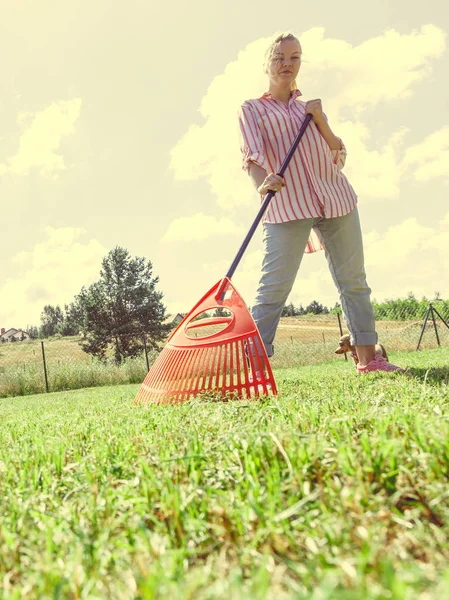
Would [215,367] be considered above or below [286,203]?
below

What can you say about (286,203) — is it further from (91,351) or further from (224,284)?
(91,351)

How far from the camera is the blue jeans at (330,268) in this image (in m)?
3.71

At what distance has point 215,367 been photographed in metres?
3.23

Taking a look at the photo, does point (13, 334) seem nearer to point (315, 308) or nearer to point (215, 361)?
point (315, 308)

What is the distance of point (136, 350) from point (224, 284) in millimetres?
27557

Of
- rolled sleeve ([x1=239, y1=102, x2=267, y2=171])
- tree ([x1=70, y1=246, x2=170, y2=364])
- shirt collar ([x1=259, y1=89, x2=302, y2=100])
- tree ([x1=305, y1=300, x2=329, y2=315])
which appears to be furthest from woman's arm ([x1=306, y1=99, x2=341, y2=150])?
tree ([x1=305, y1=300, x2=329, y2=315])

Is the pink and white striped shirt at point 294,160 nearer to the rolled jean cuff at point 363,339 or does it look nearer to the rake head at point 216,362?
the rake head at point 216,362

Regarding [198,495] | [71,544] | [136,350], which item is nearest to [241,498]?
[198,495]

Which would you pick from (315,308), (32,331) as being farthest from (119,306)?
(32,331)

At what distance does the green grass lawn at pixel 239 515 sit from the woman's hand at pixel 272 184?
2.10 metres

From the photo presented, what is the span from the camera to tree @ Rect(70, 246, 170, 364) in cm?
3519

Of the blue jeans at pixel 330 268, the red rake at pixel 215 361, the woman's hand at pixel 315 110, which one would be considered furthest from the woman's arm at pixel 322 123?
the red rake at pixel 215 361

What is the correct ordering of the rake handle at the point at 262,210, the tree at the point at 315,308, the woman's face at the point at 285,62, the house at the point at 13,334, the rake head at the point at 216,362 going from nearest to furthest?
the rake head at the point at 216,362 → the rake handle at the point at 262,210 → the woman's face at the point at 285,62 → the tree at the point at 315,308 → the house at the point at 13,334

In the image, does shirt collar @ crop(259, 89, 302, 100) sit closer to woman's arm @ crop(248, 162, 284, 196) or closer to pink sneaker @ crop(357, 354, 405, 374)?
woman's arm @ crop(248, 162, 284, 196)
